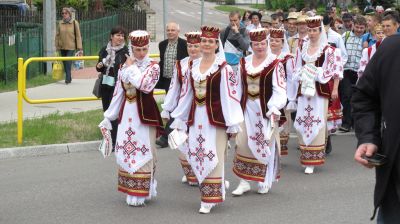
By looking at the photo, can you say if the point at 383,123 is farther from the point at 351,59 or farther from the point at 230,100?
the point at 351,59

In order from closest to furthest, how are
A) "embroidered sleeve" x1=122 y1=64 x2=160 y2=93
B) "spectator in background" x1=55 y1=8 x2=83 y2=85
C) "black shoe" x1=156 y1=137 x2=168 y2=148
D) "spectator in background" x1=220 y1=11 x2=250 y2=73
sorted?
"embroidered sleeve" x1=122 y1=64 x2=160 y2=93
"black shoe" x1=156 y1=137 x2=168 y2=148
"spectator in background" x1=220 y1=11 x2=250 y2=73
"spectator in background" x1=55 y1=8 x2=83 y2=85

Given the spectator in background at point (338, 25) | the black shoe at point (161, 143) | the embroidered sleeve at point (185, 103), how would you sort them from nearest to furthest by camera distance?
the embroidered sleeve at point (185, 103)
the black shoe at point (161, 143)
the spectator in background at point (338, 25)

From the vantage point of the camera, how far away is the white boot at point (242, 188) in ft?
28.2

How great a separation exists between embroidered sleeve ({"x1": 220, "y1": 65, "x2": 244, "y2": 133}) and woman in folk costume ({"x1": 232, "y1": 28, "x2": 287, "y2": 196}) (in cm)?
61

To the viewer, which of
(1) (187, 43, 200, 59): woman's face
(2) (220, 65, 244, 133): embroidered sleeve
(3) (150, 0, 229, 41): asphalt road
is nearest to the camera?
(2) (220, 65, 244, 133): embroidered sleeve

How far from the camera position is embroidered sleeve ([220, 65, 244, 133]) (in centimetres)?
780

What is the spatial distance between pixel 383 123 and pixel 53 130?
25.7ft

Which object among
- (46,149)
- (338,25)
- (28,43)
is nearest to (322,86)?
(46,149)

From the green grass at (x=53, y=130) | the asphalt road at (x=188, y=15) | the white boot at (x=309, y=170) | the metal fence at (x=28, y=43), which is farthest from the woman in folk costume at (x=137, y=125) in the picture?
the asphalt road at (x=188, y=15)

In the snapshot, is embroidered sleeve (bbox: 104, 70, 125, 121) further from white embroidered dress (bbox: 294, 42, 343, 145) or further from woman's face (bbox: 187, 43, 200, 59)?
white embroidered dress (bbox: 294, 42, 343, 145)

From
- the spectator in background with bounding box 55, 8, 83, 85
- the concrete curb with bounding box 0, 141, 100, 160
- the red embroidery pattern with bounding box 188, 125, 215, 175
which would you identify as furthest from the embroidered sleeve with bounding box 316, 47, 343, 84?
the spectator in background with bounding box 55, 8, 83, 85

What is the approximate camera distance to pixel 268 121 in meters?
8.59

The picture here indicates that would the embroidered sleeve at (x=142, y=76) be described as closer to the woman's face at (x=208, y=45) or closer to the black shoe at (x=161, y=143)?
the woman's face at (x=208, y=45)

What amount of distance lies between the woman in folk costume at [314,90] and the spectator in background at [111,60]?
6.96 feet
